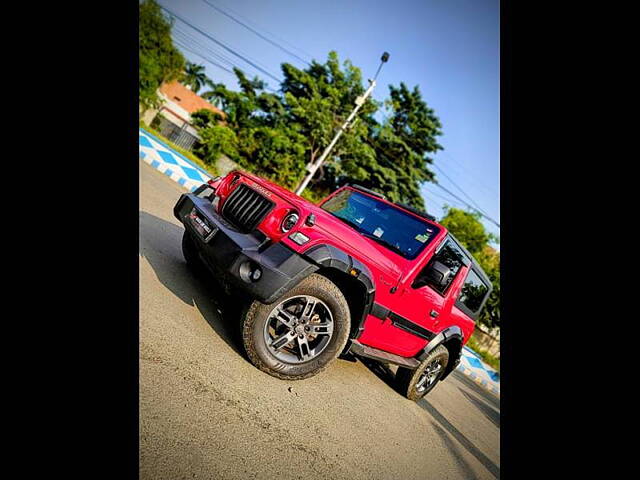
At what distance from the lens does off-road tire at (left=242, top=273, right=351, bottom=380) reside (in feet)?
8.53

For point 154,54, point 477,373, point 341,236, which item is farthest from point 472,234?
point 154,54

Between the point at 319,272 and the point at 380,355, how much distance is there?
1162mm

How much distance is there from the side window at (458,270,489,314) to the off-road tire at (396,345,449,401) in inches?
28.7

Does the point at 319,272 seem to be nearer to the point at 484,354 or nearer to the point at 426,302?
the point at 426,302

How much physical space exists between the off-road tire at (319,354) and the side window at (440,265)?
910 mm

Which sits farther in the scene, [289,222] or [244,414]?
[289,222]

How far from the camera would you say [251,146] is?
20.4m

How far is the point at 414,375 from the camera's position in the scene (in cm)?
398

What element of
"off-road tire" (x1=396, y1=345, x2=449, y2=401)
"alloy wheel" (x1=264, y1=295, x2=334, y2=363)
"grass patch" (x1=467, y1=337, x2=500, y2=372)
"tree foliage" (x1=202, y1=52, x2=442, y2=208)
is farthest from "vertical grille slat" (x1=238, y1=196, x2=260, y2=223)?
"tree foliage" (x1=202, y1=52, x2=442, y2=208)

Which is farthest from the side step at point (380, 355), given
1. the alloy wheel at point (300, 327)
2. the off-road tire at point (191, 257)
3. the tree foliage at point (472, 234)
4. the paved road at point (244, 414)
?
the tree foliage at point (472, 234)

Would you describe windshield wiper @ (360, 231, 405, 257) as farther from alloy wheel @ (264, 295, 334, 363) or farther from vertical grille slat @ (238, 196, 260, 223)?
vertical grille slat @ (238, 196, 260, 223)

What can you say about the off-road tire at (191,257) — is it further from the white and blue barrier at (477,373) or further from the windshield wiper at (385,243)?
the white and blue barrier at (477,373)
